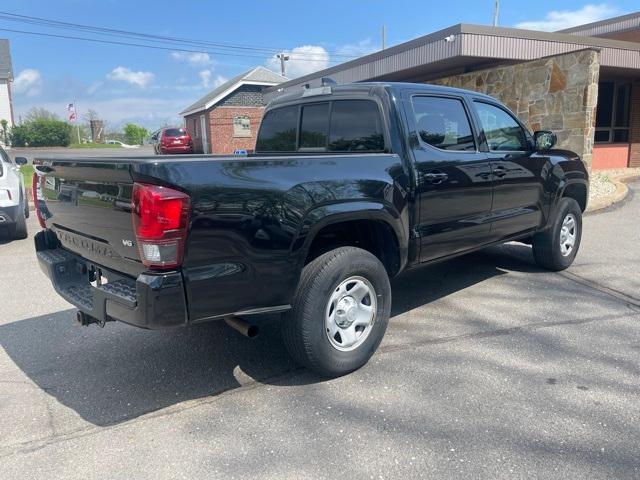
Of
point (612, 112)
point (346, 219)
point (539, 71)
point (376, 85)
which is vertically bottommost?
point (346, 219)

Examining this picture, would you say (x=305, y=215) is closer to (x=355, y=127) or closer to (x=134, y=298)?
(x=134, y=298)

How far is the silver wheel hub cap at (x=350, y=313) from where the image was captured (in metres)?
3.48

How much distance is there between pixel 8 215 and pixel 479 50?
9525 millimetres

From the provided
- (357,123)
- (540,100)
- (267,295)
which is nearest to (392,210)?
(357,123)

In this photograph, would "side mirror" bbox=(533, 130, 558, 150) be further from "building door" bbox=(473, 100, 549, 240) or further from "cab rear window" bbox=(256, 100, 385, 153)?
"cab rear window" bbox=(256, 100, 385, 153)

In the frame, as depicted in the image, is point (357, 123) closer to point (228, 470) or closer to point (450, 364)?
point (450, 364)

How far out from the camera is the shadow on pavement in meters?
3.39

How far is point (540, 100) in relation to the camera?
38.5 ft

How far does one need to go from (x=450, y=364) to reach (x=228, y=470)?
1.80 m

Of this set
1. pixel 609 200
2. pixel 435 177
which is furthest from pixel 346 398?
pixel 609 200

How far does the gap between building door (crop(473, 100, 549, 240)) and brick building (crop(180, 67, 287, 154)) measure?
79.7 feet

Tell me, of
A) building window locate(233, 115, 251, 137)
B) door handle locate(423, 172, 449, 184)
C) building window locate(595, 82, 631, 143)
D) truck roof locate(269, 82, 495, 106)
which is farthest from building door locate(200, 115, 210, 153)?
door handle locate(423, 172, 449, 184)

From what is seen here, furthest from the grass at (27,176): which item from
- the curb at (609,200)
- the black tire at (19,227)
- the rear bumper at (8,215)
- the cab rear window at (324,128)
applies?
the curb at (609,200)

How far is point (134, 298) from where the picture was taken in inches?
111
